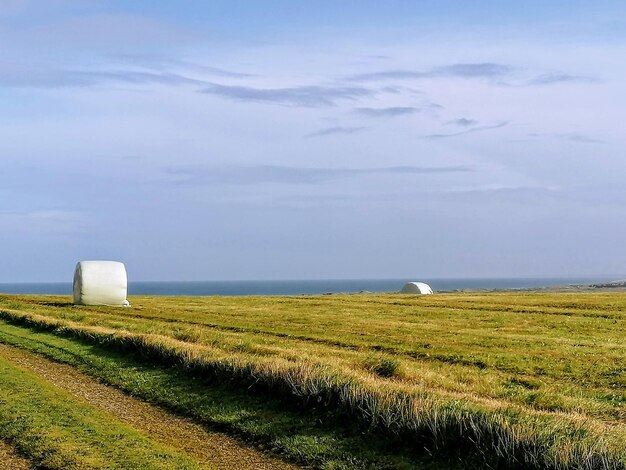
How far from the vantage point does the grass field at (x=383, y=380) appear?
12625mm

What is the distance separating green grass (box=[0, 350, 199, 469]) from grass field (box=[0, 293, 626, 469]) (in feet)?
5.88

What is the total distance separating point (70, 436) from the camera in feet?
46.2

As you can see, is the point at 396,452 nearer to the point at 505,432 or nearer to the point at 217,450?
the point at 505,432

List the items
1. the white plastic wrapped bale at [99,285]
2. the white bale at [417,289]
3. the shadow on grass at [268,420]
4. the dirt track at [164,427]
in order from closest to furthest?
the shadow on grass at [268,420] → the dirt track at [164,427] → the white plastic wrapped bale at [99,285] → the white bale at [417,289]

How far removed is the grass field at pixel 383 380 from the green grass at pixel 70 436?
5.88 ft

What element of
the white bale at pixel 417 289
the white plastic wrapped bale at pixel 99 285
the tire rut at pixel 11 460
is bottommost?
the tire rut at pixel 11 460

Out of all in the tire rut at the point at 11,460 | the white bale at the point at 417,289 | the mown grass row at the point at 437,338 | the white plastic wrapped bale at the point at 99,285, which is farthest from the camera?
the white bale at the point at 417,289

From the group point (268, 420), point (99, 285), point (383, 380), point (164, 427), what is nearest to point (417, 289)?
point (99, 285)

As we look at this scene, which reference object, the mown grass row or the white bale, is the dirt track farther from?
the white bale

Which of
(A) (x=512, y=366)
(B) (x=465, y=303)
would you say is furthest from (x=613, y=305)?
(A) (x=512, y=366)

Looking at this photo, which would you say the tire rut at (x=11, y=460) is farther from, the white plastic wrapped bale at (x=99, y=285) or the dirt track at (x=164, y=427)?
the white plastic wrapped bale at (x=99, y=285)

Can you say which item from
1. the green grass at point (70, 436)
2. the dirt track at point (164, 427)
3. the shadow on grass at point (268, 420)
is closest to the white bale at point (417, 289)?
the shadow on grass at point (268, 420)

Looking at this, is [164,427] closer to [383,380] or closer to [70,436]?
[70,436]

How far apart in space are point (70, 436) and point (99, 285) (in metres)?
33.6
